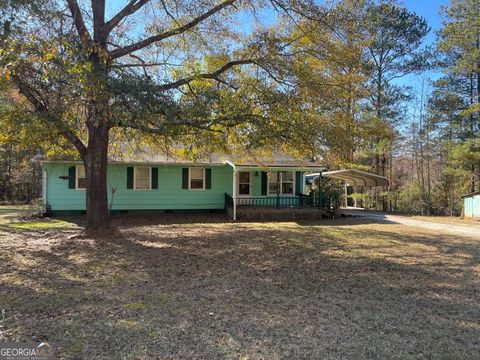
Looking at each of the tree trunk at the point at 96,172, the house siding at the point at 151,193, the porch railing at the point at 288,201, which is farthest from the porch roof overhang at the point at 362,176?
the tree trunk at the point at 96,172

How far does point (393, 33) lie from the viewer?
77.3ft

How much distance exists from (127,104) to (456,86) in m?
23.5

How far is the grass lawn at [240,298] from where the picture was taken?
10.9 feet

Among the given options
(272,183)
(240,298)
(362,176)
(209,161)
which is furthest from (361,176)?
(240,298)

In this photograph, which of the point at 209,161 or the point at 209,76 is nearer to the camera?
the point at 209,76

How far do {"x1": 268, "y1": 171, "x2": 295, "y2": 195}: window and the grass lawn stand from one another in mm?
7497

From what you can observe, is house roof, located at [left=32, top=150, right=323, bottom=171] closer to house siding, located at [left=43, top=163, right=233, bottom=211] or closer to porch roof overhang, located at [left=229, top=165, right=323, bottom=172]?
porch roof overhang, located at [left=229, top=165, right=323, bottom=172]

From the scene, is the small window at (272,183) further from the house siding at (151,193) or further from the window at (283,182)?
the house siding at (151,193)

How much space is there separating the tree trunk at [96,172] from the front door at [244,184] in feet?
26.8

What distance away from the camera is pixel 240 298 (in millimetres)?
4738

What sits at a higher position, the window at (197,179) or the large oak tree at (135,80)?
the large oak tree at (135,80)

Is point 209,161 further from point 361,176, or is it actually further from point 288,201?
point 361,176

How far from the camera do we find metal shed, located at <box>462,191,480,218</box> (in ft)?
56.1

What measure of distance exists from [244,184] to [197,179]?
7.57 feet
